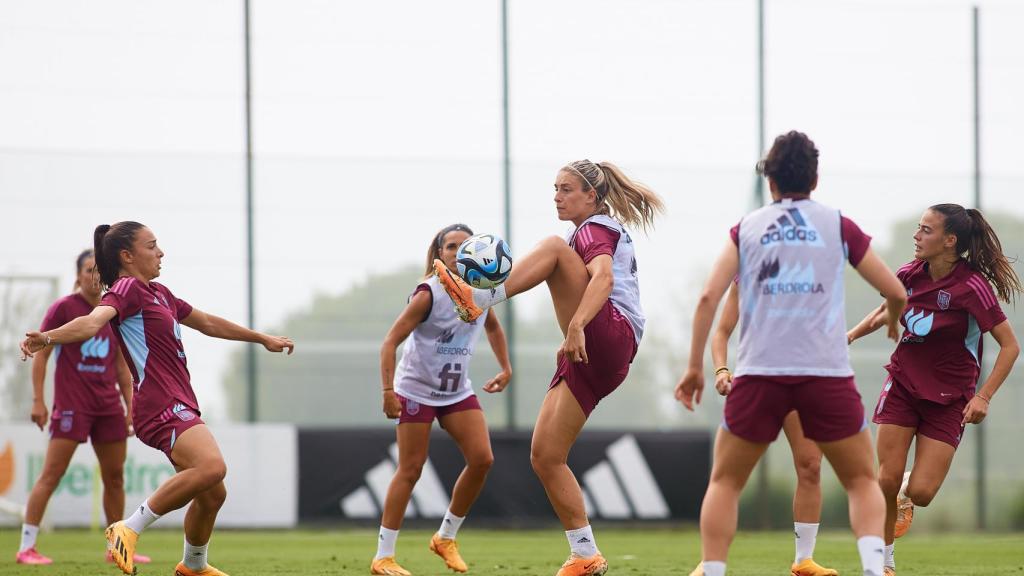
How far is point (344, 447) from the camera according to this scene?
12.7m

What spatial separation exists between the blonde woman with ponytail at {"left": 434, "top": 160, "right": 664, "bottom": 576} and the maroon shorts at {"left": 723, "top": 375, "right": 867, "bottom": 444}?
122cm

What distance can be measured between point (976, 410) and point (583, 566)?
2099mm

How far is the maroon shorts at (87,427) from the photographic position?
863 cm

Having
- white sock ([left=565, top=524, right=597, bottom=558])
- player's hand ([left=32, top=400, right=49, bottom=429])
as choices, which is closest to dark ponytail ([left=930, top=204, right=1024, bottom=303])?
white sock ([left=565, top=524, right=597, bottom=558])

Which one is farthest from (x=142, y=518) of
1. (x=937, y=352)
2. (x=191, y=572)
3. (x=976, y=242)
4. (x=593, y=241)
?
(x=976, y=242)

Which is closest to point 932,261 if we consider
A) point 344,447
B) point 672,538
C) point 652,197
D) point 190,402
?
point 652,197

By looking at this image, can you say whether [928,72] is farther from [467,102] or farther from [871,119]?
[467,102]

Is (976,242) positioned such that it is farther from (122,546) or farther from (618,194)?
(122,546)

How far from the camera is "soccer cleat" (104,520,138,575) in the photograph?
586cm

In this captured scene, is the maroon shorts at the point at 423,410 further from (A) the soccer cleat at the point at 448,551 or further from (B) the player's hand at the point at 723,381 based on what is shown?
(B) the player's hand at the point at 723,381

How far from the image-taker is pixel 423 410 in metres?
7.47

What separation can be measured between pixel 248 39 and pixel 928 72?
741cm

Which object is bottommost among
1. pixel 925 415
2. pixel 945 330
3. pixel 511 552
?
pixel 511 552

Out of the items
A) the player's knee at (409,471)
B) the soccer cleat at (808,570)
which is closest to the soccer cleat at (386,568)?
the player's knee at (409,471)
